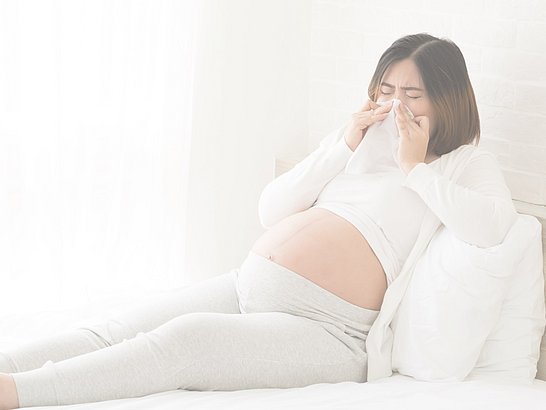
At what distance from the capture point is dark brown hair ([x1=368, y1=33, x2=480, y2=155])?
2.49 m

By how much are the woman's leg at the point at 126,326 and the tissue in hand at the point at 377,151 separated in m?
0.43

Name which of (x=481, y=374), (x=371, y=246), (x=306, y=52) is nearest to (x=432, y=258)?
(x=371, y=246)

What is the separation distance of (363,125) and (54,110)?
3.10ft

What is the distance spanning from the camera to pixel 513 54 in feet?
8.79

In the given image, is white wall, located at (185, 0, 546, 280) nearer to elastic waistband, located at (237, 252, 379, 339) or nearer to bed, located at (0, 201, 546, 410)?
elastic waistband, located at (237, 252, 379, 339)

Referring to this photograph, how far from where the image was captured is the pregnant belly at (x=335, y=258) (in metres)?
2.34

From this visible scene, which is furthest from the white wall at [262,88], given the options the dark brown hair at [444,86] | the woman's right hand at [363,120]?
the woman's right hand at [363,120]

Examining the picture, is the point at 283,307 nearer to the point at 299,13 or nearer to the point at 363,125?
the point at 363,125

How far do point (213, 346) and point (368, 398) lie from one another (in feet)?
1.14

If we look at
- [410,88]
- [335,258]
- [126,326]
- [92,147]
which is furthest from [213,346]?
[92,147]

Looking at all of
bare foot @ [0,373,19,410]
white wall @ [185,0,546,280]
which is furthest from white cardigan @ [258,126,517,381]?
bare foot @ [0,373,19,410]

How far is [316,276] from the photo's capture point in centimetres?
234

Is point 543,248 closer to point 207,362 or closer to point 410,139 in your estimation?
point 410,139

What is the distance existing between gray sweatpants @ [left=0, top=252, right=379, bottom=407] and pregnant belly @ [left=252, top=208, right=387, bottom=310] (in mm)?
26
